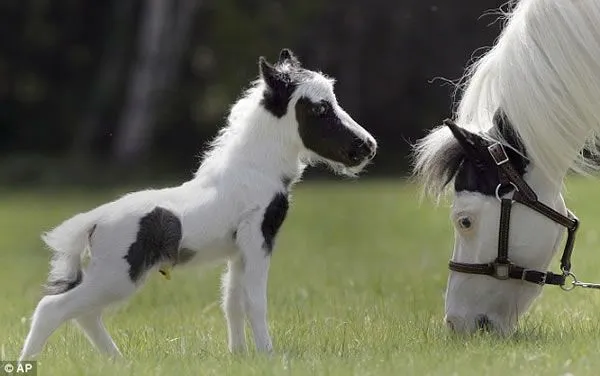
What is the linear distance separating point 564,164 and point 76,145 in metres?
23.9

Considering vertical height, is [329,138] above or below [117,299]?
above

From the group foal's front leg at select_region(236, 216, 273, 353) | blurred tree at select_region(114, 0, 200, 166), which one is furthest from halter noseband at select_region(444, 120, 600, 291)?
blurred tree at select_region(114, 0, 200, 166)

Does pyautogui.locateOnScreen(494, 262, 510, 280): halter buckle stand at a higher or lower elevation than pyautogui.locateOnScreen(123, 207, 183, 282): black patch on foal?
lower

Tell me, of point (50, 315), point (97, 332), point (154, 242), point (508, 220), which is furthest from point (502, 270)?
point (50, 315)

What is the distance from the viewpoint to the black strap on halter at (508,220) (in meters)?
4.85

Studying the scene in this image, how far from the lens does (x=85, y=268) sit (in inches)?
183

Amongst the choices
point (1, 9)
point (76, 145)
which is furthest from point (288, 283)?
point (1, 9)

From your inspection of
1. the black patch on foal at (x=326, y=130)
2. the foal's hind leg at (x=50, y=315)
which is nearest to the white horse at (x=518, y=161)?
the black patch on foal at (x=326, y=130)

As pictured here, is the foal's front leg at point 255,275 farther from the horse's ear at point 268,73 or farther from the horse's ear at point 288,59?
the horse's ear at point 288,59

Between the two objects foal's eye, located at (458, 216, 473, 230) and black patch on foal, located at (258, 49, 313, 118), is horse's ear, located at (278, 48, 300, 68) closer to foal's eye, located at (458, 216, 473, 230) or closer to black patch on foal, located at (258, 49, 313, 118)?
black patch on foal, located at (258, 49, 313, 118)

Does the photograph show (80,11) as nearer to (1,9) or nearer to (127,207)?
(1,9)

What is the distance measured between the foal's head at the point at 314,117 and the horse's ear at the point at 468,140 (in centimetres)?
34

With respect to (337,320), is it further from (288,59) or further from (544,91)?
(544,91)

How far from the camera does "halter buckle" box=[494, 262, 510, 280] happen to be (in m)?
4.88
